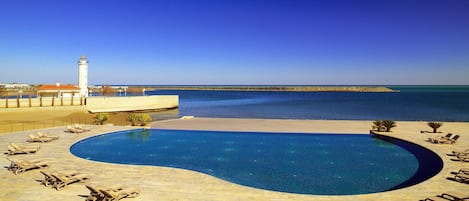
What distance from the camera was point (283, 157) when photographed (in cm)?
1428

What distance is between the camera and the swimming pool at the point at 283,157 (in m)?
10.8

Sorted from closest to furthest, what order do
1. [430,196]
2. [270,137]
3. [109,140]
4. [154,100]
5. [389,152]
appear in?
[430,196] < [389,152] < [109,140] < [270,137] < [154,100]

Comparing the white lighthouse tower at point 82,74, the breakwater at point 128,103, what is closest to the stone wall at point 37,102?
the breakwater at point 128,103

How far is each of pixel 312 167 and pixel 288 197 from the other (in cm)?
462

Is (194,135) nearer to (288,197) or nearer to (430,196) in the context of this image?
(288,197)

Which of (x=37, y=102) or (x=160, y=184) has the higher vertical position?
(x=37, y=102)

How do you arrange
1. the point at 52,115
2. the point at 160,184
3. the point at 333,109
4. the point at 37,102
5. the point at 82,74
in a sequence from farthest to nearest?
the point at 333,109 → the point at 82,74 → the point at 37,102 → the point at 52,115 → the point at 160,184

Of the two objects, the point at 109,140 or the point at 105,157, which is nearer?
the point at 105,157

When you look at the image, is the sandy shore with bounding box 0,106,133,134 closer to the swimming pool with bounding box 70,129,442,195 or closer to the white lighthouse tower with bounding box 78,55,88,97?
the white lighthouse tower with bounding box 78,55,88,97

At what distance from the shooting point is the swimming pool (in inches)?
423

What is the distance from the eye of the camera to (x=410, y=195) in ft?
27.2

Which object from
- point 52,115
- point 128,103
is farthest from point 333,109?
point 52,115

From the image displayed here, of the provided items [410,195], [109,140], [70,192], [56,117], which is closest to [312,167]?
[410,195]

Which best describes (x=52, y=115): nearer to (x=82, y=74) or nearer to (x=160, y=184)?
(x=82, y=74)
